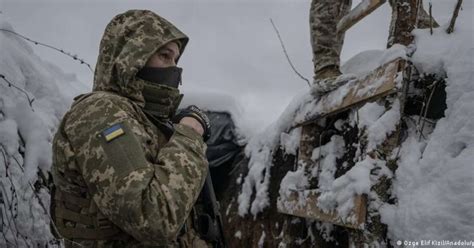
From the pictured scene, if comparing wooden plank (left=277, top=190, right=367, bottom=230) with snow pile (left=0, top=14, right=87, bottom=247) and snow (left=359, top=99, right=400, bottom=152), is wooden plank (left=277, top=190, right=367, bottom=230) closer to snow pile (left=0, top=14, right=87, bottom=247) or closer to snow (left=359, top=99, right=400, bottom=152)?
snow (left=359, top=99, right=400, bottom=152)

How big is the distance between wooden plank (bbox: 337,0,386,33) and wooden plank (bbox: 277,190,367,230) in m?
1.08

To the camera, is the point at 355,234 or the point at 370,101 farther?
the point at 370,101

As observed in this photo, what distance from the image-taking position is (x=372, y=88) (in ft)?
7.20

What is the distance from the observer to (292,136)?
3271mm

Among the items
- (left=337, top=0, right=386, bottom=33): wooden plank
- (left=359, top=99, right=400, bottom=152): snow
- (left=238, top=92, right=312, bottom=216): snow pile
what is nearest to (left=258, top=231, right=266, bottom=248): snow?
(left=238, top=92, right=312, bottom=216): snow pile

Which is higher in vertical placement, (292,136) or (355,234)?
(292,136)

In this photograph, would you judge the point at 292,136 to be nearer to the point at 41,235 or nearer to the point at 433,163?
the point at 433,163

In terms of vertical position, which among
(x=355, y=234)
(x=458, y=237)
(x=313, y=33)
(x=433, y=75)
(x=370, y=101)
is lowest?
(x=355, y=234)

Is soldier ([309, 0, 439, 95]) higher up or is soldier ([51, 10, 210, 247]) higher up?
soldier ([309, 0, 439, 95])

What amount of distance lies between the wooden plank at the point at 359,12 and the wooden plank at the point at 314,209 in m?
1.08

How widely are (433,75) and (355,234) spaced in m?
0.87

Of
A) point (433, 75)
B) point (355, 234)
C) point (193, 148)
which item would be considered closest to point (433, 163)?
point (433, 75)

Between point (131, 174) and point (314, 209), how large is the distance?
58.6 inches

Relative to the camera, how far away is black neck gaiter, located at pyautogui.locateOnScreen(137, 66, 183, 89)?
1.64 metres
